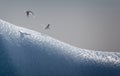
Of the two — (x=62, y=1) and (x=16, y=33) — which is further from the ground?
(x=62, y=1)

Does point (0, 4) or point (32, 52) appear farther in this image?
point (0, 4)

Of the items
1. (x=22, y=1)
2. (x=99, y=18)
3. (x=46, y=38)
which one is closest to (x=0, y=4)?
(x=22, y=1)

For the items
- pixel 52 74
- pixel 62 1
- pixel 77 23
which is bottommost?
pixel 52 74

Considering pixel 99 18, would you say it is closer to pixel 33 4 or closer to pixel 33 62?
Answer: pixel 33 4

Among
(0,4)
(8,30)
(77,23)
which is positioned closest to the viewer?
(8,30)

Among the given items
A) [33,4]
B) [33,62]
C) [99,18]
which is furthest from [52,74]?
[99,18]

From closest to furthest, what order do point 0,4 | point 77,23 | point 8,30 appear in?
point 8,30 < point 0,4 < point 77,23
